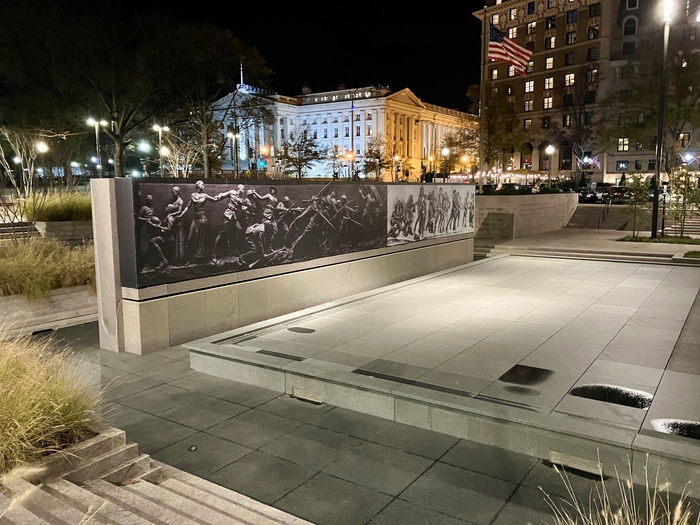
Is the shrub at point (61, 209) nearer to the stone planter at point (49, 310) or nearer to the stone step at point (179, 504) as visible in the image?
the stone planter at point (49, 310)

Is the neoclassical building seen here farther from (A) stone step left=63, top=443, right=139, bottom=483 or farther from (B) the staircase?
(B) the staircase

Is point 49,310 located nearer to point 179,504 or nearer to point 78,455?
point 78,455

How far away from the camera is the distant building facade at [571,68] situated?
238 feet

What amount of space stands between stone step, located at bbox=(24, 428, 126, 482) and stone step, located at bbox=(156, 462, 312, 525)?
490 millimetres

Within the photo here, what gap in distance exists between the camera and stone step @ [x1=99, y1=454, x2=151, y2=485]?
4230mm

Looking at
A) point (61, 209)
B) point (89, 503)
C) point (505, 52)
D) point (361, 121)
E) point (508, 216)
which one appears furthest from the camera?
point (361, 121)

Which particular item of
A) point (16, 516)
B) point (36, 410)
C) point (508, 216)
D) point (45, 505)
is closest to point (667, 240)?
point (508, 216)

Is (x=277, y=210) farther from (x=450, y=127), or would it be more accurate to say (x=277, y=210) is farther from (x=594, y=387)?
(x=450, y=127)

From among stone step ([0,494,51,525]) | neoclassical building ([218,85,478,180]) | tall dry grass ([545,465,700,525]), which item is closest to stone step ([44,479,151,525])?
stone step ([0,494,51,525])

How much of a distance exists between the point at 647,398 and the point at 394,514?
338 cm

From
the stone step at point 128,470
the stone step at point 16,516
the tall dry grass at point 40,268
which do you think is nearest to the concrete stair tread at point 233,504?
the stone step at point 128,470

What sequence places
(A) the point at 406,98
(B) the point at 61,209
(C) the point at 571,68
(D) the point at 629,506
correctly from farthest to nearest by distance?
(A) the point at 406,98, (C) the point at 571,68, (B) the point at 61,209, (D) the point at 629,506

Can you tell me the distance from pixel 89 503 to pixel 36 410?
1078 millimetres

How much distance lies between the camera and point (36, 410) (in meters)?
4.18
